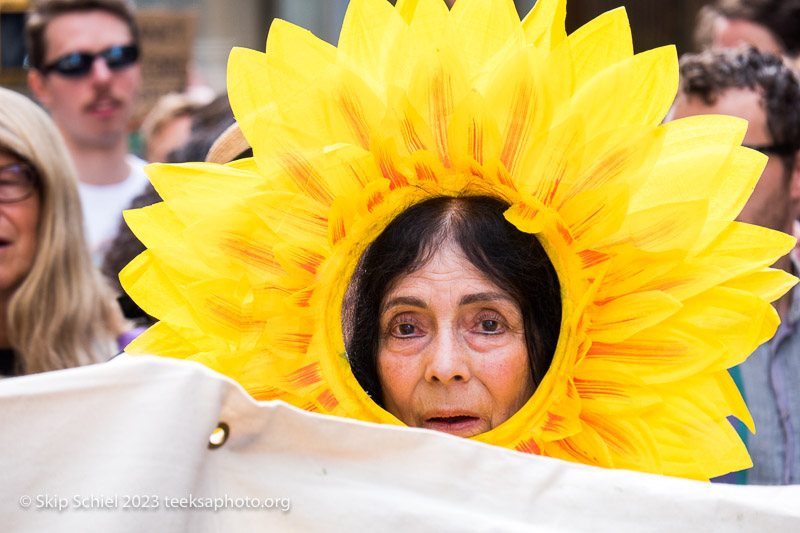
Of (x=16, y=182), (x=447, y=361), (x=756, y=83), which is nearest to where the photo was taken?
(x=447, y=361)

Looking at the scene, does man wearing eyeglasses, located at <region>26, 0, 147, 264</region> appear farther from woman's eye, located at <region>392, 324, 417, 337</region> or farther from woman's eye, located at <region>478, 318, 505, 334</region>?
woman's eye, located at <region>478, 318, 505, 334</region>

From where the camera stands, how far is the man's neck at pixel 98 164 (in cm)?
474

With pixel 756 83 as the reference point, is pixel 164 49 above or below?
below

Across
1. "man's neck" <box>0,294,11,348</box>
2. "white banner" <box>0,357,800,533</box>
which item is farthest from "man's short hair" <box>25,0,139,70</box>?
"white banner" <box>0,357,800,533</box>

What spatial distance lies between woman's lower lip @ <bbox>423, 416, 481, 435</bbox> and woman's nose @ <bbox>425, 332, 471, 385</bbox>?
0.30 feet

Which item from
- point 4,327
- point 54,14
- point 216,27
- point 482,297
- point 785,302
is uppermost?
point 482,297

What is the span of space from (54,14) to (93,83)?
353 mm

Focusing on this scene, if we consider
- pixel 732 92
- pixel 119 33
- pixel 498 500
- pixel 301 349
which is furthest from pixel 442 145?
pixel 119 33

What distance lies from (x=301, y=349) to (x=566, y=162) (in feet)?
2.17

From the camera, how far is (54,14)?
4.63m

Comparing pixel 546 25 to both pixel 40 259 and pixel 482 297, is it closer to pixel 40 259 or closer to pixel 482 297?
pixel 482 297

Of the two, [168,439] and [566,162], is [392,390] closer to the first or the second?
[566,162]

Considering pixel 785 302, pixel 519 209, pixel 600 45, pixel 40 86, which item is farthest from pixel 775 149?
pixel 40 86

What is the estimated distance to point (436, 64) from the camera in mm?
1988
